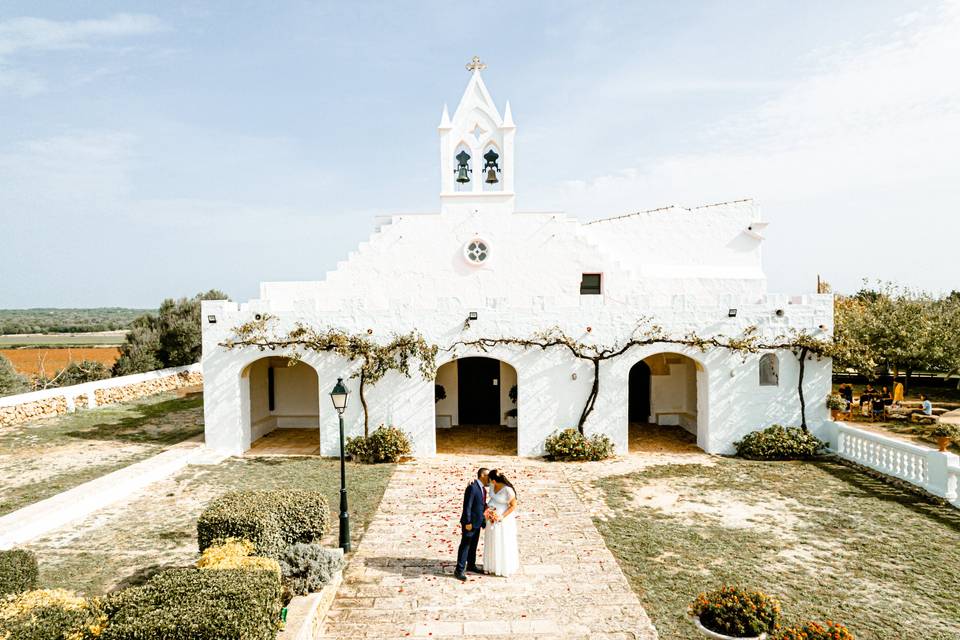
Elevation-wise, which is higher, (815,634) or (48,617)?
(48,617)

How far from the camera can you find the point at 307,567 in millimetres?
7492

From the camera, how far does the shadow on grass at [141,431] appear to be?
688 inches

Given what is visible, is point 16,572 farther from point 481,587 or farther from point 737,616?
point 737,616

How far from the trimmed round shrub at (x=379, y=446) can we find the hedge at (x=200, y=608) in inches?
344

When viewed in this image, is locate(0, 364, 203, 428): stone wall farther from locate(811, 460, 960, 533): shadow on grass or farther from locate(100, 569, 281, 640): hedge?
locate(811, 460, 960, 533): shadow on grass

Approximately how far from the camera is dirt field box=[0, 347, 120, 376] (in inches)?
1889

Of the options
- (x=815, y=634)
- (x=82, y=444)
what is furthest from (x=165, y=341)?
(x=815, y=634)

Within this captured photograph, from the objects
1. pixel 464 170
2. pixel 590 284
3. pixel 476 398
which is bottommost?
pixel 476 398

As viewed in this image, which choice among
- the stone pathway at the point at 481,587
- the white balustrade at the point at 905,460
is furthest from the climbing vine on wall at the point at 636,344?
the stone pathway at the point at 481,587

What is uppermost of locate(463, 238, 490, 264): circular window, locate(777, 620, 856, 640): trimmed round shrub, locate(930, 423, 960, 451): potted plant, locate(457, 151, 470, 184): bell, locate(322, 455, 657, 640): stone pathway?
locate(457, 151, 470, 184): bell

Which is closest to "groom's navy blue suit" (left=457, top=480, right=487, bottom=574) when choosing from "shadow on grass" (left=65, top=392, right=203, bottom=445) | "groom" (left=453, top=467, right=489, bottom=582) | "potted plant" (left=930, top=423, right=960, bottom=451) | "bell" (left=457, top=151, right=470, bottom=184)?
"groom" (left=453, top=467, right=489, bottom=582)

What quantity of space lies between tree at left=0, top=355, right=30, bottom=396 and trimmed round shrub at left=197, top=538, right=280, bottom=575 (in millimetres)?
24534

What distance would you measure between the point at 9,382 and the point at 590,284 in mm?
26788

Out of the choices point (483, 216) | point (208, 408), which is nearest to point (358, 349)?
point (208, 408)
